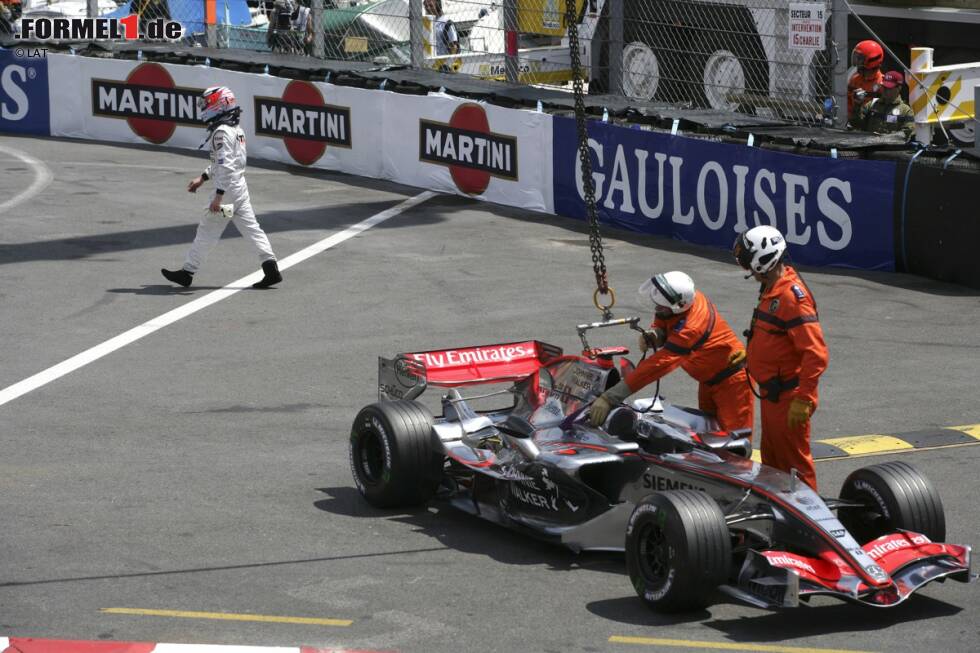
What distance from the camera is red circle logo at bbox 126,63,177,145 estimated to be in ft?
81.4

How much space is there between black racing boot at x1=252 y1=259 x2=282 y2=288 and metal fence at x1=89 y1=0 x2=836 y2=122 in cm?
671

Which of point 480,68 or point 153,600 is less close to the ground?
point 480,68

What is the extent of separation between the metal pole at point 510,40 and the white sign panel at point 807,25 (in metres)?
5.10

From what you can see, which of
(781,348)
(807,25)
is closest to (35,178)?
(807,25)

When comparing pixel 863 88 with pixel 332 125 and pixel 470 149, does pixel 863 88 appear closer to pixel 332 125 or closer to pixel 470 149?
pixel 470 149

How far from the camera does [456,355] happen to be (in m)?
10.3

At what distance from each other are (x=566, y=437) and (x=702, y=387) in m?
0.95

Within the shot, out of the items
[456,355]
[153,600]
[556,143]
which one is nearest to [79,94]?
[556,143]

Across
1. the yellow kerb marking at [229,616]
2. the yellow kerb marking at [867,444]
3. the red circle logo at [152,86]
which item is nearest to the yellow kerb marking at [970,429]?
the yellow kerb marking at [867,444]

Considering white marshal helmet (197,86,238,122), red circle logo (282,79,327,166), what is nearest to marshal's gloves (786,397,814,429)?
white marshal helmet (197,86,238,122)

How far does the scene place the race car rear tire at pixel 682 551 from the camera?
7.39 meters

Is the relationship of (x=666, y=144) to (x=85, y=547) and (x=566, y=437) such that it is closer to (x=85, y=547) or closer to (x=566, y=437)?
(x=566, y=437)

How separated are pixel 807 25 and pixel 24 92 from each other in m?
14.5

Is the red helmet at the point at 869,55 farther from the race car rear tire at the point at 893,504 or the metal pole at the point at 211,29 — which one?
the metal pole at the point at 211,29
